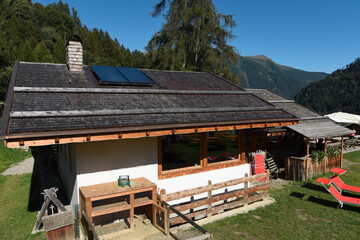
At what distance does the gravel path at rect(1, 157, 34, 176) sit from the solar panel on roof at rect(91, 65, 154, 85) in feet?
25.4

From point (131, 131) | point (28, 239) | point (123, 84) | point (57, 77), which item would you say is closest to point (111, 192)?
point (131, 131)

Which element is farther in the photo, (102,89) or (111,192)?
(102,89)

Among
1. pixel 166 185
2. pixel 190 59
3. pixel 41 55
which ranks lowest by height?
pixel 166 185

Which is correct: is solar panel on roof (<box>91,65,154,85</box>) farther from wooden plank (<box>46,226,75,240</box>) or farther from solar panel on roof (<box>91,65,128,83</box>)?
wooden plank (<box>46,226,75,240</box>)

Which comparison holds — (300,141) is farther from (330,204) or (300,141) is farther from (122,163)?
(122,163)

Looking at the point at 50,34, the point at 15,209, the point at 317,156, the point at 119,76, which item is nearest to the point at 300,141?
the point at 317,156

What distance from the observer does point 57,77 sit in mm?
8641

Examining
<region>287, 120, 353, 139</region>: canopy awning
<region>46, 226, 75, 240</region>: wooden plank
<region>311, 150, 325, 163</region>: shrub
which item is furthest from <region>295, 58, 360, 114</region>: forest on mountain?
<region>46, 226, 75, 240</region>: wooden plank

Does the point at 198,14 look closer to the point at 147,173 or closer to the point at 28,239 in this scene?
the point at 147,173

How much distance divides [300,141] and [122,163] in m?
12.2

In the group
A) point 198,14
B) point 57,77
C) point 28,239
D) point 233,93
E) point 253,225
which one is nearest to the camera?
point 28,239

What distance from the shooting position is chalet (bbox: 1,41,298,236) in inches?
237

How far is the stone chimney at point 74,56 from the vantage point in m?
9.65

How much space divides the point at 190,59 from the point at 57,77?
21.3 m
